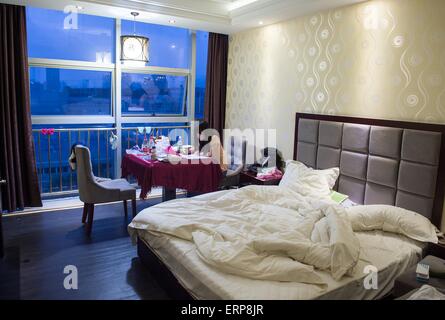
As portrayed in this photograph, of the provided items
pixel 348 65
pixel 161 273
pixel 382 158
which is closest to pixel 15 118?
pixel 161 273

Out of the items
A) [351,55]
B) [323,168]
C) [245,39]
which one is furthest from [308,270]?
[245,39]

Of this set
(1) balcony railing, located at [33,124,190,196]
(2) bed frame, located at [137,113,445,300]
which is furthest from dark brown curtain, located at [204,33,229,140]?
(2) bed frame, located at [137,113,445,300]

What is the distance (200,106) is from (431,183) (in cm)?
392

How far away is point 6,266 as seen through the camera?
3.07 m

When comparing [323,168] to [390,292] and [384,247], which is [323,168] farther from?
[390,292]

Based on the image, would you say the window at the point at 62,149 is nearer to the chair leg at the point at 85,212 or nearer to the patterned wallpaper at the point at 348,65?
the chair leg at the point at 85,212

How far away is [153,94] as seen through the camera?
18.5ft

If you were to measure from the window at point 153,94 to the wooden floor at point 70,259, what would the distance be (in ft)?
6.19

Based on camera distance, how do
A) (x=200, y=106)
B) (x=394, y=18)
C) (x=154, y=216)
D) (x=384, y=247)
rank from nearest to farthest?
(x=384, y=247)
(x=154, y=216)
(x=394, y=18)
(x=200, y=106)

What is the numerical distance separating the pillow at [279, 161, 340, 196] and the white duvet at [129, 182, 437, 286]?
86 millimetres

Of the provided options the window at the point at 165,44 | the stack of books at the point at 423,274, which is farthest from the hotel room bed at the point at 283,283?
the window at the point at 165,44

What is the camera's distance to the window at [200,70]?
19.1ft

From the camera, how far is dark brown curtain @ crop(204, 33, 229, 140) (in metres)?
5.66

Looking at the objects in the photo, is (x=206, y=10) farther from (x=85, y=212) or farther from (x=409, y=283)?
(x=409, y=283)
